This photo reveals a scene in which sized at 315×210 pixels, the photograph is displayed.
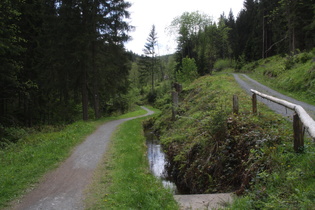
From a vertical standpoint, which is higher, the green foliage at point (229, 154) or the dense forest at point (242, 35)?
the dense forest at point (242, 35)

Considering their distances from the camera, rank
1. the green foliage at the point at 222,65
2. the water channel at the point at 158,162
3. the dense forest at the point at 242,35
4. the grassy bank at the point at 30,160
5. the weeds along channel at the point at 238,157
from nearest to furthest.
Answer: the weeds along channel at the point at 238,157 → the grassy bank at the point at 30,160 → the water channel at the point at 158,162 → the dense forest at the point at 242,35 → the green foliage at the point at 222,65

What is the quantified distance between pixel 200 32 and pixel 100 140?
46800mm

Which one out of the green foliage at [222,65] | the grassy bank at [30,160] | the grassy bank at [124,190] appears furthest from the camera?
the green foliage at [222,65]

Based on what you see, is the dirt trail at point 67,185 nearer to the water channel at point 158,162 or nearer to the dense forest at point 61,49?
the water channel at point 158,162

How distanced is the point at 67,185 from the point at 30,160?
2.71 m

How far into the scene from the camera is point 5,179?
596 centimetres

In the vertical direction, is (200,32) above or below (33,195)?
above

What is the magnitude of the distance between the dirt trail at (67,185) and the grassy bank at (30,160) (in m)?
0.32

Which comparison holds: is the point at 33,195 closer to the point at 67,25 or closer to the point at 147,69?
the point at 67,25

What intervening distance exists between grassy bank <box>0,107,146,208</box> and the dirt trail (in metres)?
0.32

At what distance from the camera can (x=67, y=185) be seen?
583cm

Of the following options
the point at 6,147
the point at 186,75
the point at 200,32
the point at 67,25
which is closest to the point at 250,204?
the point at 6,147

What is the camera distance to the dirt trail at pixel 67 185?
482 centimetres

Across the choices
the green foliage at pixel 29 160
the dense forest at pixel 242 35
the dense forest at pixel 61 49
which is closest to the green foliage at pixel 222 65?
the dense forest at pixel 242 35
